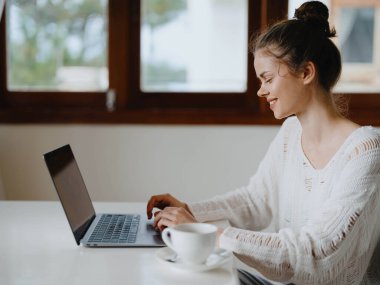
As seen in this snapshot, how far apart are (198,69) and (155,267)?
5.31ft

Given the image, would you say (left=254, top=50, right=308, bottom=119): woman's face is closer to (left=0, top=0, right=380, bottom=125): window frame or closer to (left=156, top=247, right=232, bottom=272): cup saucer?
(left=156, top=247, right=232, bottom=272): cup saucer

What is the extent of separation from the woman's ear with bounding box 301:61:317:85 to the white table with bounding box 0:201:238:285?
1.86ft

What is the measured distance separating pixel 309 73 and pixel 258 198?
1.37 ft

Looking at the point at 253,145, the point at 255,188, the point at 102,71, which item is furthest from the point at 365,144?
the point at 102,71

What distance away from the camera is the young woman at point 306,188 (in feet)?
4.00

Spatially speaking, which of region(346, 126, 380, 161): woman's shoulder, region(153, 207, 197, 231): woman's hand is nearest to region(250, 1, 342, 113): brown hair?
region(346, 126, 380, 161): woman's shoulder

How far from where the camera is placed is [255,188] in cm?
170

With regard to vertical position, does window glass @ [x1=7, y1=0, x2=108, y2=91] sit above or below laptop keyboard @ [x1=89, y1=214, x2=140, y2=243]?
above

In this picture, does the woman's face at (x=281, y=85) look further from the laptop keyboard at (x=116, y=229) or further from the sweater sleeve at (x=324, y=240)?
the laptop keyboard at (x=116, y=229)

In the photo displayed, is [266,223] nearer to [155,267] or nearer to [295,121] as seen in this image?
[295,121]

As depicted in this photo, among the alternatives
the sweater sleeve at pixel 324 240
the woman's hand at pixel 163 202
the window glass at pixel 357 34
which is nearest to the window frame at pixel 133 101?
the window glass at pixel 357 34

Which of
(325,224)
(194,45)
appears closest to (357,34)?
(194,45)

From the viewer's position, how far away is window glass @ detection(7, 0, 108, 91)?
102 inches

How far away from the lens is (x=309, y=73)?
4.84ft
